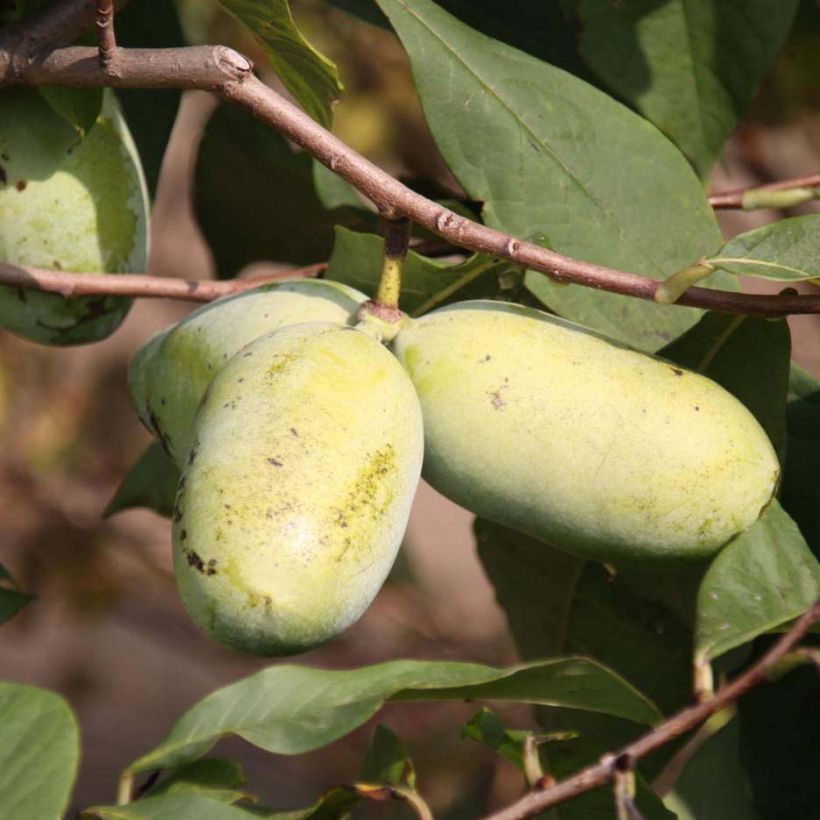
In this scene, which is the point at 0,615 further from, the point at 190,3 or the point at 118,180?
the point at 190,3

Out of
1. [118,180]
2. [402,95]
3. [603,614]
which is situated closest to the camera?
[118,180]

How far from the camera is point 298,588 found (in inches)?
22.9

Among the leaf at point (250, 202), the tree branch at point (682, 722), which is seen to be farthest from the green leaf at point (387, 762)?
the leaf at point (250, 202)

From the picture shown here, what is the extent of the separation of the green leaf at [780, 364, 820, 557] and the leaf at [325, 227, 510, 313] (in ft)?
0.77

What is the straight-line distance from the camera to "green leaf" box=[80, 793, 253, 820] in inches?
26.4

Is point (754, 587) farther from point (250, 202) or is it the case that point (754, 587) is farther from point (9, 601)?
point (250, 202)

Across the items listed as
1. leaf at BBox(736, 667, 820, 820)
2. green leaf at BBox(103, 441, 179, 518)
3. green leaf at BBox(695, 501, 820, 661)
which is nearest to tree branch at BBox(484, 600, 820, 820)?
green leaf at BBox(695, 501, 820, 661)

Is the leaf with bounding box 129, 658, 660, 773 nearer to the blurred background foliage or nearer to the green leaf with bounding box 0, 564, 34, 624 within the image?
the green leaf with bounding box 0, 564, 34, 624

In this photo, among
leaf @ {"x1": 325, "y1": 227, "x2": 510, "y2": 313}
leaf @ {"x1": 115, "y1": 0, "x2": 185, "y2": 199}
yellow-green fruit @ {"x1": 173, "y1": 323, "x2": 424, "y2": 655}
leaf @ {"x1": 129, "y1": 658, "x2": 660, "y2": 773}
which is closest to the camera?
yellow-green fruit @ {"x1": 173, "y1": 323, "x2": 424, "y2": 655}

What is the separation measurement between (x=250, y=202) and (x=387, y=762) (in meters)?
0.62

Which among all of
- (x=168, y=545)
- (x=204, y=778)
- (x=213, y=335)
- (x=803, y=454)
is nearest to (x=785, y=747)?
(x=803, y=454)

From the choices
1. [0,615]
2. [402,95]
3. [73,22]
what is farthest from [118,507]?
[402,95]

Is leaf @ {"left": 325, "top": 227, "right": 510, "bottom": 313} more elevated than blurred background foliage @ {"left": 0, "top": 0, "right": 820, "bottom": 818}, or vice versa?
leaf @ {"left": 325, "top": 227, "right": 510, "bottom": 313}

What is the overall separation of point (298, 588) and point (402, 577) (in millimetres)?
1522
